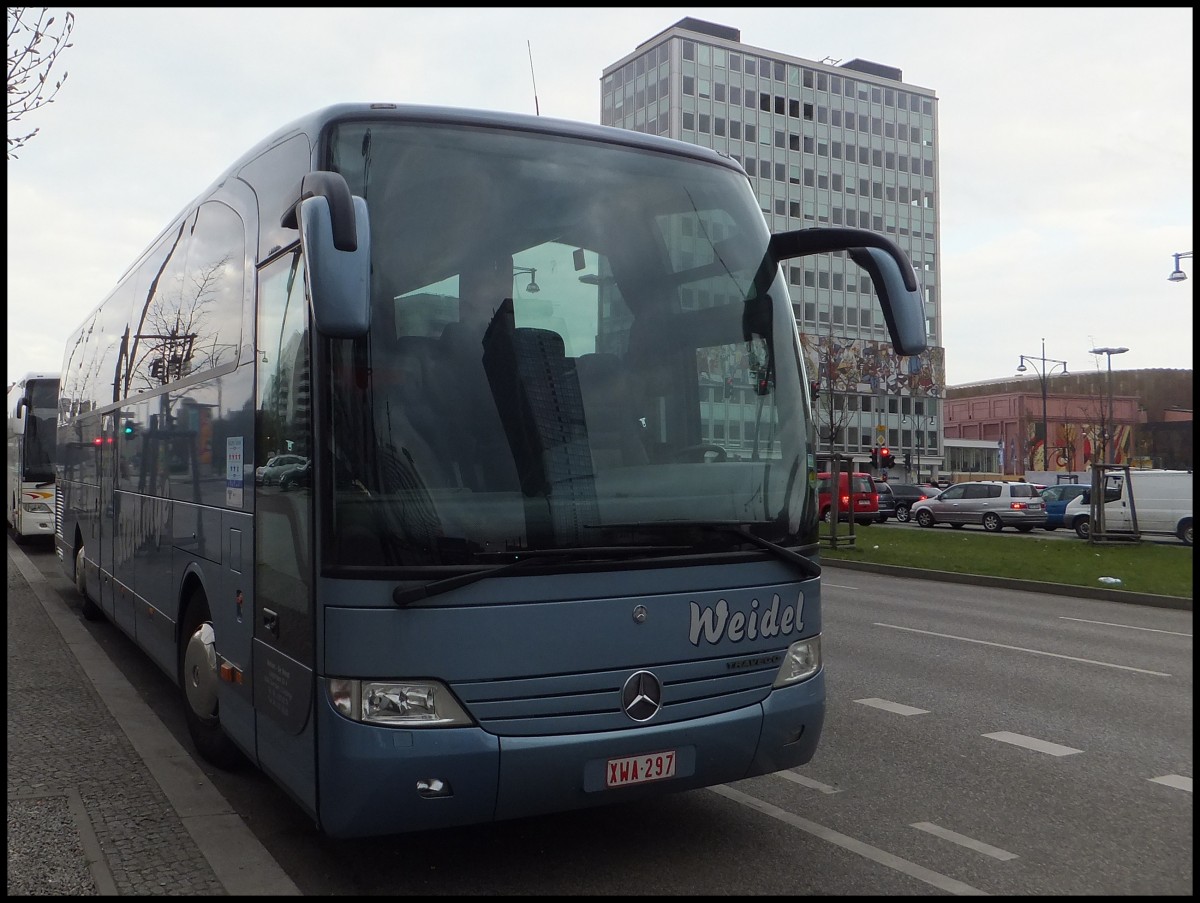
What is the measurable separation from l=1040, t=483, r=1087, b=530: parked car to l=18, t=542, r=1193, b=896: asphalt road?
94.2 ft

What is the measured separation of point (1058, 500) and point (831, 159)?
73293mm

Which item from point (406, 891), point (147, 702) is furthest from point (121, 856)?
point (147, 702)

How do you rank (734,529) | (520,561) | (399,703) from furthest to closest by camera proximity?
(734,529) → (520,561) → (399,703)

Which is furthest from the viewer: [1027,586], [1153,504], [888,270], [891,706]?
[1153,504]

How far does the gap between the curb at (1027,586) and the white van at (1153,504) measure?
1274cm

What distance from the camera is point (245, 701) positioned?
5.31 metres

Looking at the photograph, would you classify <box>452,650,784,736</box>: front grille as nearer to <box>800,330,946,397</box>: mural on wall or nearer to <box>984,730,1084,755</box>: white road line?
<box>984,730,1084,755</box>: white road line

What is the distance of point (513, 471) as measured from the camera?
4.38 meters

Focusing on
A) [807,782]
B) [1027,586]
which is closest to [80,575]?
[807,782]

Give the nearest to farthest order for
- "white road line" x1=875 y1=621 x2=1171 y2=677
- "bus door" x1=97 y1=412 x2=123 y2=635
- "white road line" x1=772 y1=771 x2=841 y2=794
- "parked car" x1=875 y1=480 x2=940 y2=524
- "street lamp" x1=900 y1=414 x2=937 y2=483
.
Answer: "white road line" x1=772 y1=771 x2=841 y2=794, "bus door" x1=97 y1=412 x2=123 y2=635, "white road line" x1=875 y1=621 x2=1171 y2=677, "parked car" x1=875 y1=480 x2=940 y2=524, "street lamp" x1=900 y1=414 x2=937 y2=483

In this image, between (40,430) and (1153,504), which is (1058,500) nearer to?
(1153,504)

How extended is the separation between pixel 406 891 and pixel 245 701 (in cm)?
131

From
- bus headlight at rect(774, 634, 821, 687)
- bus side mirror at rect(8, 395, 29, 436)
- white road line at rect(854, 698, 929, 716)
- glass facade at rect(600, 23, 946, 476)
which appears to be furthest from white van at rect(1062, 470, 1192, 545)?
glass facade at rect(600, 23, 946, 476)

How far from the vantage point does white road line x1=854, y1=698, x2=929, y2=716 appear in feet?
26.0
